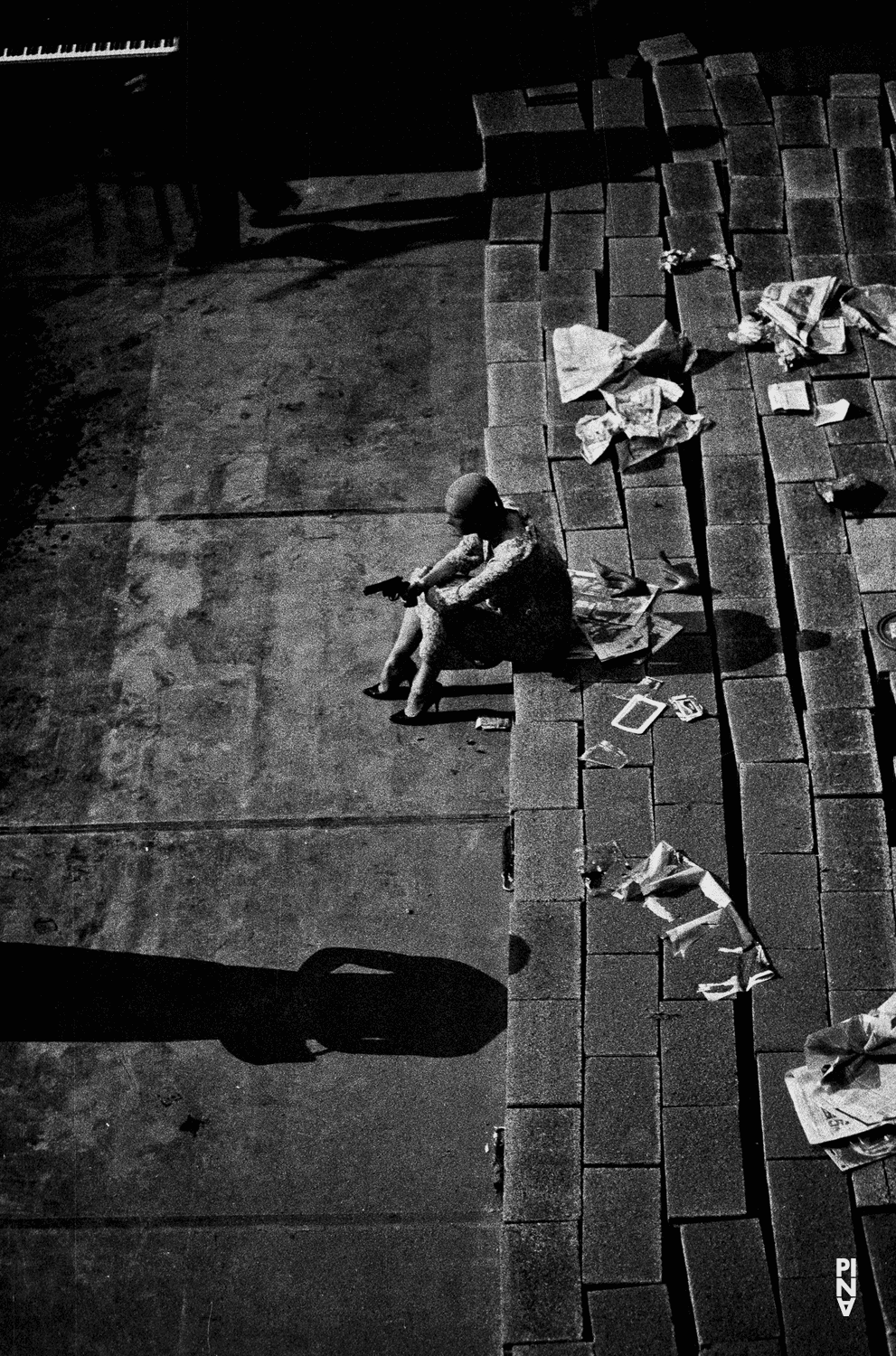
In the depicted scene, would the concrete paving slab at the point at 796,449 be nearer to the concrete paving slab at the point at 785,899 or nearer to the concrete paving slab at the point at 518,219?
the concrete paving slab at the point at 518,219

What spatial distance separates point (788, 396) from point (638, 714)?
2.41 meters

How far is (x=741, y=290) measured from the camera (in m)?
9.08

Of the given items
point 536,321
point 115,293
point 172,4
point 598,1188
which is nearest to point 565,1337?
point 598,1188

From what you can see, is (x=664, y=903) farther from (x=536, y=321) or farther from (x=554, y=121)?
(x=554, y=121)

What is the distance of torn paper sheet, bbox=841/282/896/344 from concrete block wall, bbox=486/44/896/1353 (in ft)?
0.54

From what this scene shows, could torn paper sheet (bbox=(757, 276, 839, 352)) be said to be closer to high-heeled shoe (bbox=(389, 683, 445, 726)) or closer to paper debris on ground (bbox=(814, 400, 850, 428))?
paper debris on ground (bbox=(814, 400, 850, 428))

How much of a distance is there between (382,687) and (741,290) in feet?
11.6

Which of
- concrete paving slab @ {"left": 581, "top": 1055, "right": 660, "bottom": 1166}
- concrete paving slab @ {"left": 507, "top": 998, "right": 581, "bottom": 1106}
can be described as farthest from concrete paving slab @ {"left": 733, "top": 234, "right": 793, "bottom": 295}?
concrete paving slab @ {"left": 581, "top": 1055, "right": 660, "bottom": 1166}

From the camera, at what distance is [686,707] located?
7.04 m

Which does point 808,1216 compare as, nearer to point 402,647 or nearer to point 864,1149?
point 864,1149

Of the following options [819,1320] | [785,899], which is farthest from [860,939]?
[819,1320]

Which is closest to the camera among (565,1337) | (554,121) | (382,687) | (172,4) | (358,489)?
(565,1337)

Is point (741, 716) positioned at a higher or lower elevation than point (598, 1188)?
higher

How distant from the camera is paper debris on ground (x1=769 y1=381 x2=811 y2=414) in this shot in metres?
8.29
